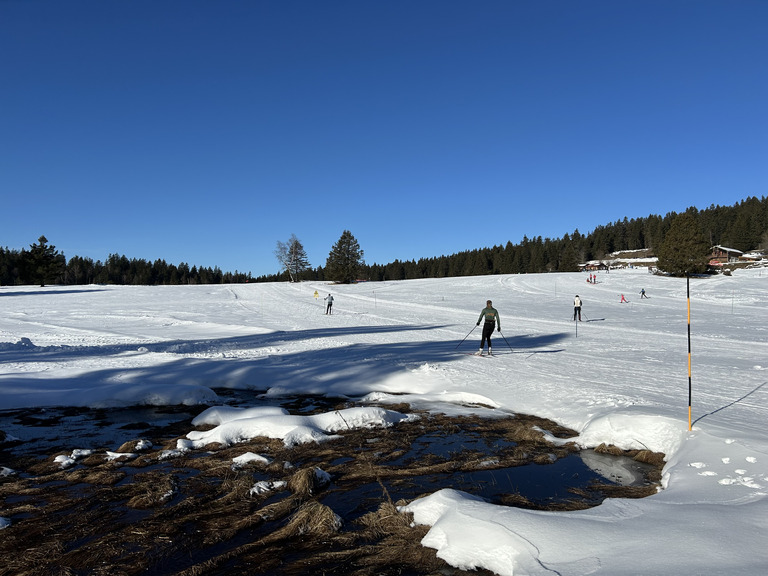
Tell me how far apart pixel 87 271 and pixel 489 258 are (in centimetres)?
10620

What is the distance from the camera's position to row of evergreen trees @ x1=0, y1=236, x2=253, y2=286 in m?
77.5

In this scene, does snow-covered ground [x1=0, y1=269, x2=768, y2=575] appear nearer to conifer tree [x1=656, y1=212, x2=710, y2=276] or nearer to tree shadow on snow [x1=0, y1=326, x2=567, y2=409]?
tree shadow on snow [x1=0, y1=326, x2=567, y2=409]

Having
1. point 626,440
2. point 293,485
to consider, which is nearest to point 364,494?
point 293,485

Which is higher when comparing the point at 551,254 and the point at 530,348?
the point at 551,254

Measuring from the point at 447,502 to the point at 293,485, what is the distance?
2.07 m

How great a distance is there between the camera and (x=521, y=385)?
1141 cm

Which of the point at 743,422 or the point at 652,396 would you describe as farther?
the point at 652,396

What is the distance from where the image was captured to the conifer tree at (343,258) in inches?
2913

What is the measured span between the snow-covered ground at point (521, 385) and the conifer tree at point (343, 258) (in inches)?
1530

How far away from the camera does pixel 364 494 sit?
18.9 ft

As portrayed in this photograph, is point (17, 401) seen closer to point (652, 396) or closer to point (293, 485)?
point (293, 485)

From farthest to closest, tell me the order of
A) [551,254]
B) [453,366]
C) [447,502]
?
1. [551,254]
2. [453,366]
3. [447,502]

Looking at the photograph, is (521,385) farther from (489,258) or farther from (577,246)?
(577,246)

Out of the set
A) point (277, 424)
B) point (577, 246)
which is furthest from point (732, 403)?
point (577, 246)
